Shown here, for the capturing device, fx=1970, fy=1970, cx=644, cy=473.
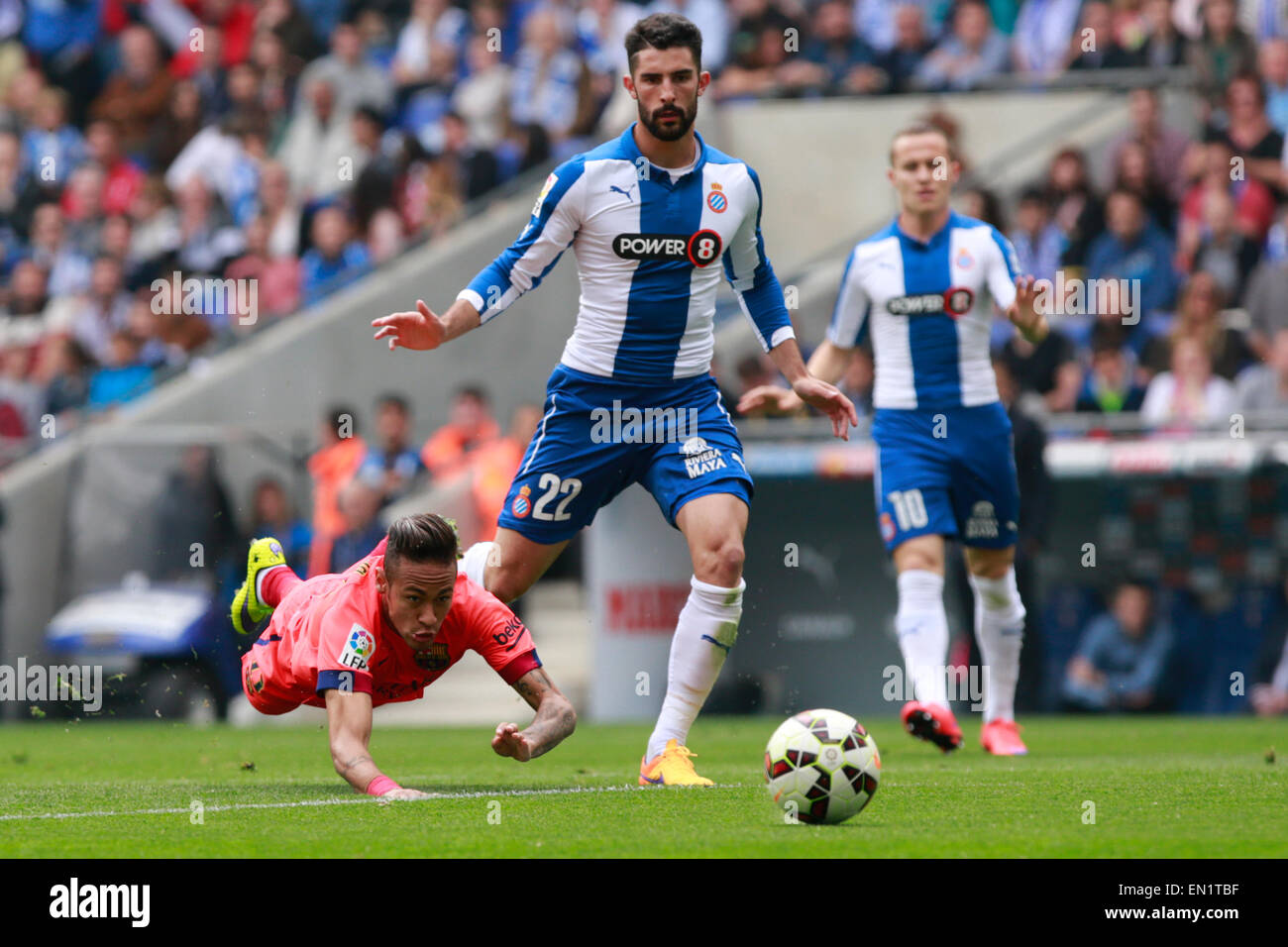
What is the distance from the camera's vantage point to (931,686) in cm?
895

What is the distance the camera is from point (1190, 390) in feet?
45.3

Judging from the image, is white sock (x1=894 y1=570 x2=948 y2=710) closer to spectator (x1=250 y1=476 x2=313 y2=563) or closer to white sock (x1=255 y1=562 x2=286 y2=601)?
white sock (x1=255 y1=562 x2=286 y2=601)

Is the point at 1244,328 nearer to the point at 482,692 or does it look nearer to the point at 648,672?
the point at 648,672

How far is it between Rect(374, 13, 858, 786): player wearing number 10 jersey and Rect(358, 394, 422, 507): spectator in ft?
23.1

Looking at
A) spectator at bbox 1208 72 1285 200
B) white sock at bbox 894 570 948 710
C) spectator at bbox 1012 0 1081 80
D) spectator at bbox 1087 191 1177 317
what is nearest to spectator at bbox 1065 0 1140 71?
spectator at bbox 1012 0 1081 80

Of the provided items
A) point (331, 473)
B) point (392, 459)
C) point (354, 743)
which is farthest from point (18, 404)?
point (354, 743)

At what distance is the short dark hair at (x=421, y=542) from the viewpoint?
6383 mm

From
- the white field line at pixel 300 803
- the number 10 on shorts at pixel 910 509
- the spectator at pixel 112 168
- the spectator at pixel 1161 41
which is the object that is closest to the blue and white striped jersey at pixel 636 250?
the white field line at pixel 300 803

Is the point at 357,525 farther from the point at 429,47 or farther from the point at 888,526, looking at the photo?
the point at 429,47

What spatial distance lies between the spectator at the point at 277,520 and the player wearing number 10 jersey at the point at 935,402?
609 centimetres

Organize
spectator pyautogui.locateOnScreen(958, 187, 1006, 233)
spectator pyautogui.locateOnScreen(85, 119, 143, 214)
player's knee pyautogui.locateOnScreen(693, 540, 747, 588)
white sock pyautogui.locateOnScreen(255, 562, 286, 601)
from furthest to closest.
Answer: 1. spectator pyautogui.locateOnScreen(85, 119, 143, 214)
2. spectator pyautogui.locateOnScreen(958, 187, 1006, 233)
3. white sock pyautogui.locateOnScreen(255, 562, 286, 601)
4. player's knee pyautogui.locateOnScreen(693, 540, 747, 588)

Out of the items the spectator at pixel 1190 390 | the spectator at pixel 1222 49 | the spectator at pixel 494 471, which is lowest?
the spectator at pixel 494 471

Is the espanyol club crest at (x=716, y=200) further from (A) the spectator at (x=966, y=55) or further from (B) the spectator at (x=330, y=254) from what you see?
(B) the spectator at (x=330, y=254)

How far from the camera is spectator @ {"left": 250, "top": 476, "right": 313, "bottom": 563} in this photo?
48.0ft
